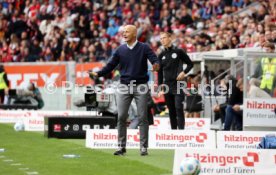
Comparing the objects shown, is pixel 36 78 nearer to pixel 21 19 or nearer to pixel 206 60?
pixel 21 19

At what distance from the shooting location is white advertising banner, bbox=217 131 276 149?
15602 mm

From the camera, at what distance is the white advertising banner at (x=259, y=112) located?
19250 mm

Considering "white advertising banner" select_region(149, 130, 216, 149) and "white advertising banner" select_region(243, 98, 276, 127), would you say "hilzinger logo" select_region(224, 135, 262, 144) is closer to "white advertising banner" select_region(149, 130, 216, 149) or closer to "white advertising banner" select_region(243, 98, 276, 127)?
"white advertising banner" select_region(149, 130, 216, 149)

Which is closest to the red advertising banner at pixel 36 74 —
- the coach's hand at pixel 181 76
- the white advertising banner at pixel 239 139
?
the coach's hand at pixel 181 76

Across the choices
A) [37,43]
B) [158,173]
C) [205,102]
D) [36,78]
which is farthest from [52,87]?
[158,173]

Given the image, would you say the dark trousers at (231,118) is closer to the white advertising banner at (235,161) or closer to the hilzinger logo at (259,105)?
the hilzinger logo at (259,105)

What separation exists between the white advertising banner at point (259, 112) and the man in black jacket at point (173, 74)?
120 inches

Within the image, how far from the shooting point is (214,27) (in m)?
29.4

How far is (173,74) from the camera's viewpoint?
16.8 meters

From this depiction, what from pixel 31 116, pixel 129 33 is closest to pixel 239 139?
pixel 129 33

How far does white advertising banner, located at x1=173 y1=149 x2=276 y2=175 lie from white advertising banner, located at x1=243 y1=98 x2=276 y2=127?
805cm

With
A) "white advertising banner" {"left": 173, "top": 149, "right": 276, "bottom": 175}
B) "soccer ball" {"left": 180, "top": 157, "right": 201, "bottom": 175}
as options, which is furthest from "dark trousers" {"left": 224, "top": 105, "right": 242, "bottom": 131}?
"soccer ball" {"left": 180, "top": 157, "right": 201, "bottom": 175}

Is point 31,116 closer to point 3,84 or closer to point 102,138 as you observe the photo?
point 3,84

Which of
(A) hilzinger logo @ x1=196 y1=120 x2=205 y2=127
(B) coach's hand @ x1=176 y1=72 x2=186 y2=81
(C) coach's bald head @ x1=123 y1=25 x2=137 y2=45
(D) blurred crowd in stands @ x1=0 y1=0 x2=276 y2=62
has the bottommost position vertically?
(A) hilzinger logo @ x1=196 y1=120 x2=205 y2=127
